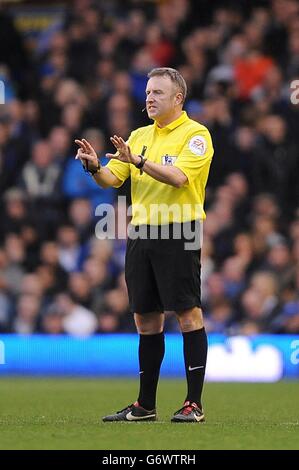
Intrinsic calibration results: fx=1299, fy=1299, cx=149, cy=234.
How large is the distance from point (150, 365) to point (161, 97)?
1.56m

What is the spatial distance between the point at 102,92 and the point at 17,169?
1.36 meters

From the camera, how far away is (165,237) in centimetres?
744

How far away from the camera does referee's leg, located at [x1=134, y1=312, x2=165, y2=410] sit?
7.57m

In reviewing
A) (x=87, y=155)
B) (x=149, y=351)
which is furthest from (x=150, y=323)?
(x=87, y=155)

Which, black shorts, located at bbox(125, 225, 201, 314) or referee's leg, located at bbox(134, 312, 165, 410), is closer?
black shorts, located at bbox(125, 225, 201, 314)

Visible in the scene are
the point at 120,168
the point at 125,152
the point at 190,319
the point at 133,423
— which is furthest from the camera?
the point at 120,168

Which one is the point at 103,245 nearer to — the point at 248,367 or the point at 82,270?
the point at 82,270

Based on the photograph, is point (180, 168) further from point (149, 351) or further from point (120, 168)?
point (149, 351)

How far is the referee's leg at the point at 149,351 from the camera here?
757cm

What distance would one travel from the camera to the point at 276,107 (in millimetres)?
14102

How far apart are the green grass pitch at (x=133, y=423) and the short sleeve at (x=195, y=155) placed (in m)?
1.43

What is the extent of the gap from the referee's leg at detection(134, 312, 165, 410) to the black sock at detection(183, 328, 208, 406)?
0.23m

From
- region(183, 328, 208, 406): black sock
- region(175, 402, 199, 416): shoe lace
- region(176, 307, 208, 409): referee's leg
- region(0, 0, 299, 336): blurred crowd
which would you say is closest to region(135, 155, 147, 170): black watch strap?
region(176, 307, 208, 409): referee's leg

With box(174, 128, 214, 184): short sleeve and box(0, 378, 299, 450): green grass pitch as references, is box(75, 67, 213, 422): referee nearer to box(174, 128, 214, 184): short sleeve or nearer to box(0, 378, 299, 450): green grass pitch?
box(174, 128, 214, 184): short sleeve
